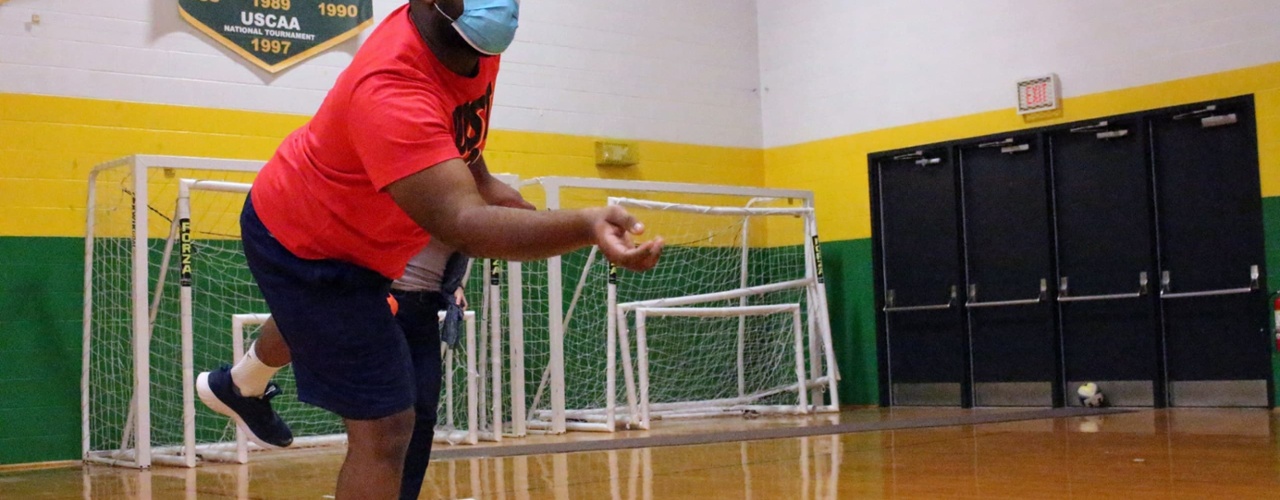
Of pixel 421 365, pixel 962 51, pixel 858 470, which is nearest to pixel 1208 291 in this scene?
pixel 962 51

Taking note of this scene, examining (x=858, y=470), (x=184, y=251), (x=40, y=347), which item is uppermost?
(x=184, y=251)

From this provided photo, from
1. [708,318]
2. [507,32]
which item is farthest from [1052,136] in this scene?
[507,32]

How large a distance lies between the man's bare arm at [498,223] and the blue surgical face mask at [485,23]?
1.03 feet

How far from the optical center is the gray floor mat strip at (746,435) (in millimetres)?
7625

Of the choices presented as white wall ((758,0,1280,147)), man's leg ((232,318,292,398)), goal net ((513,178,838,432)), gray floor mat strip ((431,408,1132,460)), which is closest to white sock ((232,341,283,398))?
man's leg ((232,318,292,398))

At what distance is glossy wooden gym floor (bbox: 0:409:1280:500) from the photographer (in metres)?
4.79

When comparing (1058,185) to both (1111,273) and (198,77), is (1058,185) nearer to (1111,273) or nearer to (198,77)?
(1111,273)

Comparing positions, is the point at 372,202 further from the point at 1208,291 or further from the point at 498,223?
the point at 1208,291

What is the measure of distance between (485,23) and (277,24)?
23.6 feet

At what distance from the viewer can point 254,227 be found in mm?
2727

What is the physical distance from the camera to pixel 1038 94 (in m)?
10.2

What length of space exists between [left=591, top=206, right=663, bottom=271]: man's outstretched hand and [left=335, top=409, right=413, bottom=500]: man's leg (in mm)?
829

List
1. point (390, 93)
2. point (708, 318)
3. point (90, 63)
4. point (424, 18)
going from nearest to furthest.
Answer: point (390, 93), point (424, 18), point (90, 63), point (708, 318)

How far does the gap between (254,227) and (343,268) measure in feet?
0.80
